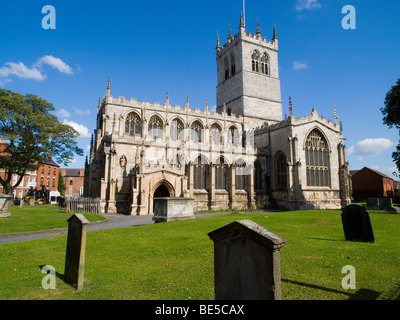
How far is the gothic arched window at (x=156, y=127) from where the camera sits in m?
32.3

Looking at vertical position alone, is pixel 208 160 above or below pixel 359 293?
above

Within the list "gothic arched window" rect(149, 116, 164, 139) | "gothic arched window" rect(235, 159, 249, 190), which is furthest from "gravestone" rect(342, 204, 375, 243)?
"gothic arched window" rect(149, 116, 164, 139)

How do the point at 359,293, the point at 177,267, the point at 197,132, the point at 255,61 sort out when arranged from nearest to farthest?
1. the point at 359,293
2. the point at 177,267
3. the point at 197,132
4. the point at 255,61

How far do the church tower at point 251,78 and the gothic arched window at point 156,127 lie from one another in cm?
1370

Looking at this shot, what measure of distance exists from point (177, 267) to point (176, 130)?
93.1 feet

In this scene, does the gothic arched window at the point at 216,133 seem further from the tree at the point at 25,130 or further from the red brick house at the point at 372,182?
the red brick house at the point at 372,182

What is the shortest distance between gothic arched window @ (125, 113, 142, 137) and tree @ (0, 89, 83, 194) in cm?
757

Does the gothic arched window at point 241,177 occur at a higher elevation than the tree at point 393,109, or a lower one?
lower

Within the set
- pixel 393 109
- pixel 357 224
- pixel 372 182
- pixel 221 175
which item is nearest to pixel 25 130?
pixel 221 175

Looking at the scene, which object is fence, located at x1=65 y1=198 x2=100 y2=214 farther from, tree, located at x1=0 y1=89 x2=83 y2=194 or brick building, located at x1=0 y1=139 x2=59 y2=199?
brick building, located at x1=0 y1=139 x2=59 y2=199

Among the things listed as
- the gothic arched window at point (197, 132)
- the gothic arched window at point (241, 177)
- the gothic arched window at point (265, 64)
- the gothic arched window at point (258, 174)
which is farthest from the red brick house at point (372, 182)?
the gothic arched window at point (197, 132)

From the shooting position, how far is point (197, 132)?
117 ft

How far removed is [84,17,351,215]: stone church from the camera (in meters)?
25.2

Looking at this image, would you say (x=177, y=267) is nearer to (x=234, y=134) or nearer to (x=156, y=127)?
(x=156, y=127)
